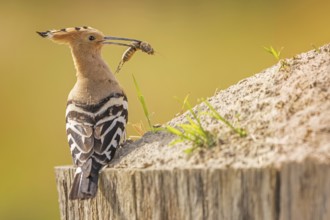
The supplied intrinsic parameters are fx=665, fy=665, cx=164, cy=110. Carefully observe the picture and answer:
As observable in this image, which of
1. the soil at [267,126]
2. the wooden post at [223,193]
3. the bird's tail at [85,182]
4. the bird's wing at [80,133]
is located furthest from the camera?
the bird's wing at [80,133]

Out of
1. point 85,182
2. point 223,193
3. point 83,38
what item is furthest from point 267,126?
point 83,38

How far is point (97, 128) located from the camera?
388 cm

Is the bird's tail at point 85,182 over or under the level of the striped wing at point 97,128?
under

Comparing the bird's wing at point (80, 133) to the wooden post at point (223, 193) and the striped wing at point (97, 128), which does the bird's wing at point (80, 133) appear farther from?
the wooden post at point (223, 193)

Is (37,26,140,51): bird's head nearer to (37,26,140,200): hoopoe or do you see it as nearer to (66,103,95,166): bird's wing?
(37,26,140,200): hoopoe

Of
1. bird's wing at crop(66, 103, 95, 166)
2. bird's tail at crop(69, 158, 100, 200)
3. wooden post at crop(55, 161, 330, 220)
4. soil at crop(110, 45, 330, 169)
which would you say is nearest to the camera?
wooden post at crop(55, 161, 330, 220)

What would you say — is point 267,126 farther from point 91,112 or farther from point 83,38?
point 83,38

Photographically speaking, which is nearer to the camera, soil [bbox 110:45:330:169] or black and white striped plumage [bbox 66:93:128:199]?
soil [bbox 110:45:330:169]

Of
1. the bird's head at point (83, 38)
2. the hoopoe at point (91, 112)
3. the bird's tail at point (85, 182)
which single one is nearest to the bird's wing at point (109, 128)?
the hoopoe at point (91, 112)

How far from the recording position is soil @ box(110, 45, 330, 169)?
2.55m

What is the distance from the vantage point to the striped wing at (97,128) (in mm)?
3561

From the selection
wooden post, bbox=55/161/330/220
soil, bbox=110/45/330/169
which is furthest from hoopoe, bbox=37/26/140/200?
wooden post, bbox=55/161/330/220

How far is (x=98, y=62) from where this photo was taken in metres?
4.88

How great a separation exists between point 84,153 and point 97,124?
339 mm
